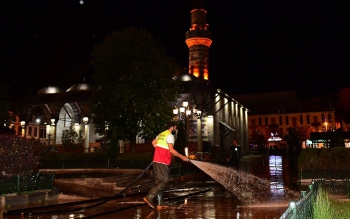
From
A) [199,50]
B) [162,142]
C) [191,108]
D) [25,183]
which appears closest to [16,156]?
[25,183]

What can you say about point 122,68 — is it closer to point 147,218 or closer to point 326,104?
point 147,218

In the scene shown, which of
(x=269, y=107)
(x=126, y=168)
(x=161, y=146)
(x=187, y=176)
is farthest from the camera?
(x=269, y=107)

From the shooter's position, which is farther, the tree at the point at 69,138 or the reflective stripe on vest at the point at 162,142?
the tree at the point at 69,138

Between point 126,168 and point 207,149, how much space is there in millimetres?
18022

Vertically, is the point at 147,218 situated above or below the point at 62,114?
below

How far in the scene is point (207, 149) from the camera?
38031 millimetres

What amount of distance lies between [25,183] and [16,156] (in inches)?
36.8

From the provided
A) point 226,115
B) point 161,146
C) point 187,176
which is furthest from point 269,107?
point 161,146

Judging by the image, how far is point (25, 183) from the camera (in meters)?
8.72

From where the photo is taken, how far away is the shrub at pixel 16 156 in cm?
902

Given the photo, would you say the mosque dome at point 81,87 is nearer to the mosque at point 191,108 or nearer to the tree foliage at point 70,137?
the mosque at point 191,108

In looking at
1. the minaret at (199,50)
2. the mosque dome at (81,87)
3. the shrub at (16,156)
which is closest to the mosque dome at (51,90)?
the mosque dome at (81,87)

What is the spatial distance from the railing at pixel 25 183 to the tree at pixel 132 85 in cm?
1429

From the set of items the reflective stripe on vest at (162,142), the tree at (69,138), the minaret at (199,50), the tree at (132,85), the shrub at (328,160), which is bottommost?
the shrub at (328,160)
